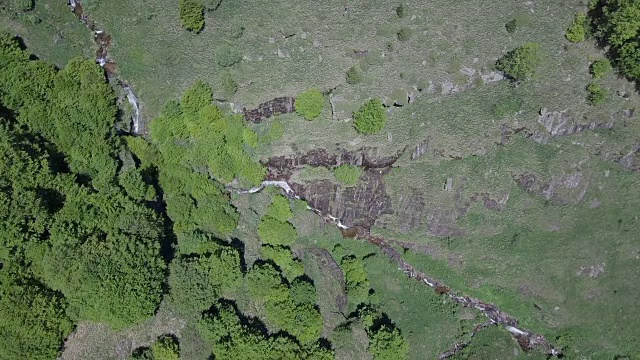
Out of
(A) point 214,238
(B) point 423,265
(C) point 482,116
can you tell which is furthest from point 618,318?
(A) point 214,238

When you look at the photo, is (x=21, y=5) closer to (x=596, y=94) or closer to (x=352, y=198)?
(x=352, y=198)

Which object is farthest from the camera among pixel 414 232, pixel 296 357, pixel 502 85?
pixel 414 232

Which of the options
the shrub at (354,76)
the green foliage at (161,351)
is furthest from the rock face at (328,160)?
the green foliage at (161,351)

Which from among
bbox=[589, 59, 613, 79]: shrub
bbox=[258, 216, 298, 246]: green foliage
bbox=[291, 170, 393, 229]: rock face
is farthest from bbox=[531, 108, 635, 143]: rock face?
bbox=[258, 216, 298, 246]: green foliage

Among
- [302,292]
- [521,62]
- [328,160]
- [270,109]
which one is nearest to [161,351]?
[302,292]

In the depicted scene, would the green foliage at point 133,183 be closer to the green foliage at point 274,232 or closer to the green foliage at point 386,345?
the green foliage at point 274,232

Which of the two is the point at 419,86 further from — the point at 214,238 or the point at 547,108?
the point at 214,238
